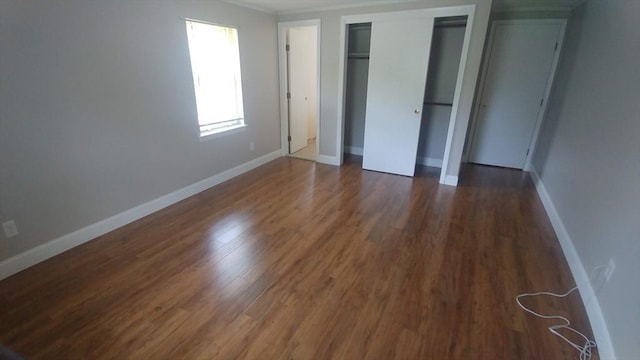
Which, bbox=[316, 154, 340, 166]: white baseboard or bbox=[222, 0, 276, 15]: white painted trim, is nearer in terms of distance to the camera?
bbox=[222, 0, 276, 15]: white painted trim

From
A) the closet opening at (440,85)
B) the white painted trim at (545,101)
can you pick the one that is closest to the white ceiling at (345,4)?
the white painted trim at (545,101)

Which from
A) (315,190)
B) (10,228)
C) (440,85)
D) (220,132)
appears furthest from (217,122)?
(440,85)

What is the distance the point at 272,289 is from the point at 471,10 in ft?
11.7

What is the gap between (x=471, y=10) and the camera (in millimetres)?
3281

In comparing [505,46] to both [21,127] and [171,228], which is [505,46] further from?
[21,127]

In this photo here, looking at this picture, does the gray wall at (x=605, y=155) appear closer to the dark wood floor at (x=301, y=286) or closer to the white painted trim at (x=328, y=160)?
the dark wood floor at (x=301, y=286)

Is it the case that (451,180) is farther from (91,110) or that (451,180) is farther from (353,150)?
(91,110)

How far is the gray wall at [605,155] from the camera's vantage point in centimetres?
158

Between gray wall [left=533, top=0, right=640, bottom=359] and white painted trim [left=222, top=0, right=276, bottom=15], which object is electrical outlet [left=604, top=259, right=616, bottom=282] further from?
white painted trim [left=222, top=0, right=276, bottom=15]

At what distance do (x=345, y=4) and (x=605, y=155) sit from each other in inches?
127

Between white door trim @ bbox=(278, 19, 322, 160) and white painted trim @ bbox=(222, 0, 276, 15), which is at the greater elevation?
white painted trim @ bbox=(222, 0, 276, 15)

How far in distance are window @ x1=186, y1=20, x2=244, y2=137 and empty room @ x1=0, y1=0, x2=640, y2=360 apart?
25 millimetres

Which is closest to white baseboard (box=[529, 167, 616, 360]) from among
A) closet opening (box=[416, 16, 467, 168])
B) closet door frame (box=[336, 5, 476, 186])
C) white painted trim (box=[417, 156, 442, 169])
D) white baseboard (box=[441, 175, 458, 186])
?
white baseboard (box=[441, 175, 458, 186])

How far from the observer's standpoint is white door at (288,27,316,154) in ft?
15.5
